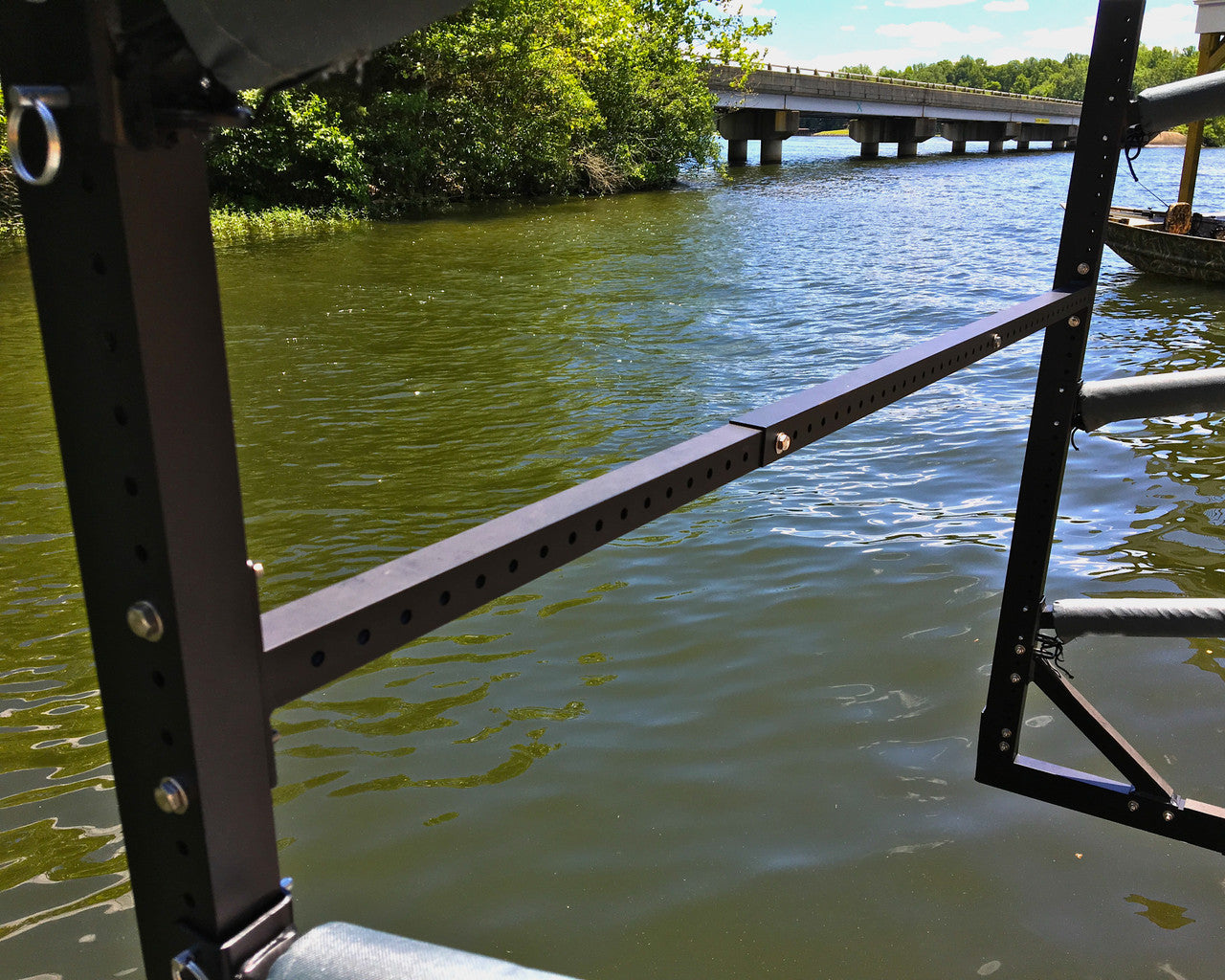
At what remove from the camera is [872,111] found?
49125mm

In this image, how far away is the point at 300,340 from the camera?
1045 centimetres

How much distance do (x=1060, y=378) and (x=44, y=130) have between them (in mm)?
2613

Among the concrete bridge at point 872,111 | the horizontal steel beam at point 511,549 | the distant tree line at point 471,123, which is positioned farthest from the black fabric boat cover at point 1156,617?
the concrete bridge at point 872,111

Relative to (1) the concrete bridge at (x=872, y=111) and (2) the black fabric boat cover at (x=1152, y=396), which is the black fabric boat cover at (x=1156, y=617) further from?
(1) the concrete bridge at (x=872, y=111)

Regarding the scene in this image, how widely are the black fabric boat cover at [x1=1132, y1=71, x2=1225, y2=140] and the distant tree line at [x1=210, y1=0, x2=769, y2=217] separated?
19982mm

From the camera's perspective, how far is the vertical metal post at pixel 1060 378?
2543 mm

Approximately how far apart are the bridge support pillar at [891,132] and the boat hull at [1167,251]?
4315cm

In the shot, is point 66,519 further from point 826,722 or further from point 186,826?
point 186,826

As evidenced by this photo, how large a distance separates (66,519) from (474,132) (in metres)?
20.5

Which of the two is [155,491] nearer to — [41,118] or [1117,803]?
[41,118]

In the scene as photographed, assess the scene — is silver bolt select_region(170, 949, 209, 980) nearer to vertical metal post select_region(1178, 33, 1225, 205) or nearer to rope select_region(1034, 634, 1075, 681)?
rope select_region(1034, 634, 1075, 681)

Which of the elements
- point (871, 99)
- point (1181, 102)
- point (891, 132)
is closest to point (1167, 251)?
point (1181, 102)

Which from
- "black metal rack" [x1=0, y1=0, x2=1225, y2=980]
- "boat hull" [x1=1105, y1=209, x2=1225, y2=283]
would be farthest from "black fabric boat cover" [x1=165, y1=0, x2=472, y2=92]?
"boat hull" [x1=1105, y1=209, x2=1225, y2=283]

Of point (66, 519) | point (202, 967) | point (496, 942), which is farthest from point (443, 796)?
point (66, 519)
